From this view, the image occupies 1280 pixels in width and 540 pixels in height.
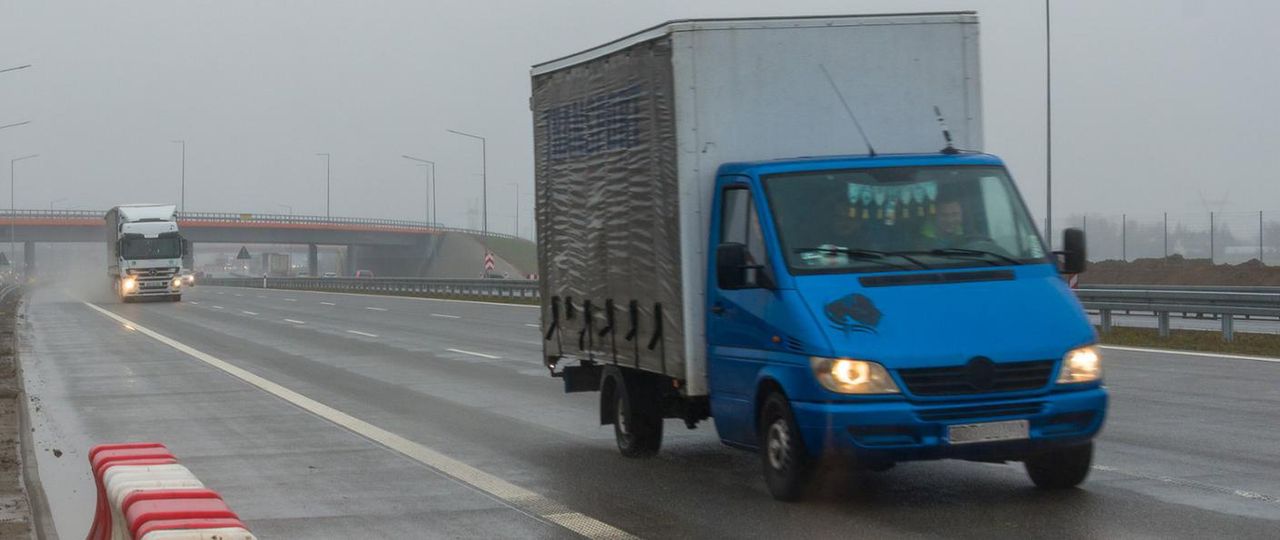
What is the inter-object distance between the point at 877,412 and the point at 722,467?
2785mm

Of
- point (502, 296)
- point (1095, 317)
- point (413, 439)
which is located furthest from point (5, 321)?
point (413, 439)

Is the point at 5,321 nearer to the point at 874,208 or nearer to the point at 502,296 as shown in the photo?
the point at 502,296

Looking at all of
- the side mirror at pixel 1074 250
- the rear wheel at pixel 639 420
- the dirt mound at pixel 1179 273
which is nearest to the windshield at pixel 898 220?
the side mirror at pixel 1074 250

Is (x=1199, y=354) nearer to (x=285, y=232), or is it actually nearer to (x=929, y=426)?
(x=929, y=426)

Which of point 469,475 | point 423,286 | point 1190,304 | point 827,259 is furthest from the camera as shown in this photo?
point 423,286

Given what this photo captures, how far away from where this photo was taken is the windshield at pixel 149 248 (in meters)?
58.7

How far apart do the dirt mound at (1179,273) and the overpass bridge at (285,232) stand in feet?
207

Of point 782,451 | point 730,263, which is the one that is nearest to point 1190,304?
point 782,451

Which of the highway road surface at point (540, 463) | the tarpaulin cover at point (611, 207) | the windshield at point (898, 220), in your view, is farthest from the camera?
the tarpaulin cover at point (611, 207)

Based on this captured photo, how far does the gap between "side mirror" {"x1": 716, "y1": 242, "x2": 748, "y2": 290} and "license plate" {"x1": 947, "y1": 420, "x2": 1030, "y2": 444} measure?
1.51 meters

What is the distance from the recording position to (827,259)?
368 inches

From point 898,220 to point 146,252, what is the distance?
52981 mm

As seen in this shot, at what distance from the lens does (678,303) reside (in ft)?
33.5

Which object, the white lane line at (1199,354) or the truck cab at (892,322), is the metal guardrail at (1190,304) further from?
the truck cab at (892,322)
